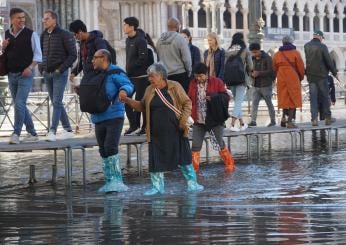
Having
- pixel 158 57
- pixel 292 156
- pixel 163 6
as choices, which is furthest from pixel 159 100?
pixel 163 6

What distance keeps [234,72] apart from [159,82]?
213 inches

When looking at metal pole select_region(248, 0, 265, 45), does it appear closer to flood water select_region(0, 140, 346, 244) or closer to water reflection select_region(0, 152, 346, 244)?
flood water select_region(0, 140, 346, 244)

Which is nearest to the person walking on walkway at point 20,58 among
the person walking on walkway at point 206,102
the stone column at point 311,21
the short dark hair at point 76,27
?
the short dark hair at point 76,27

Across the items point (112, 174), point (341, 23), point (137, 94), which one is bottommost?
point (112, 174)

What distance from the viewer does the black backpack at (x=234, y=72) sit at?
15711 millimetres

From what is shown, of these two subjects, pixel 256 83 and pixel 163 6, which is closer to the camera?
pixel 256 83

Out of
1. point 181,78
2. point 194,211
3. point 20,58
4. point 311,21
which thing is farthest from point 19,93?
point 311,21

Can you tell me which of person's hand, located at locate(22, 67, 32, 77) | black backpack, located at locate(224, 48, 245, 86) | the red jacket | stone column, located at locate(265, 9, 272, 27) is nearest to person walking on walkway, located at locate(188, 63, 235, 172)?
the red jacket

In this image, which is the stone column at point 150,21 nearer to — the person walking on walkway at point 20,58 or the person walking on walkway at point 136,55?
the person walking on walkway at point 136,55

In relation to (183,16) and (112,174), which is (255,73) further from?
(183,16)

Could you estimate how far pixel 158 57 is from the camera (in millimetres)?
14375

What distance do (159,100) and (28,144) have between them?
8.09 feet

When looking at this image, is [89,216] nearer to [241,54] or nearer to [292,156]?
[292,156]

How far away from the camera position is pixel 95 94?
10594 millimetres
